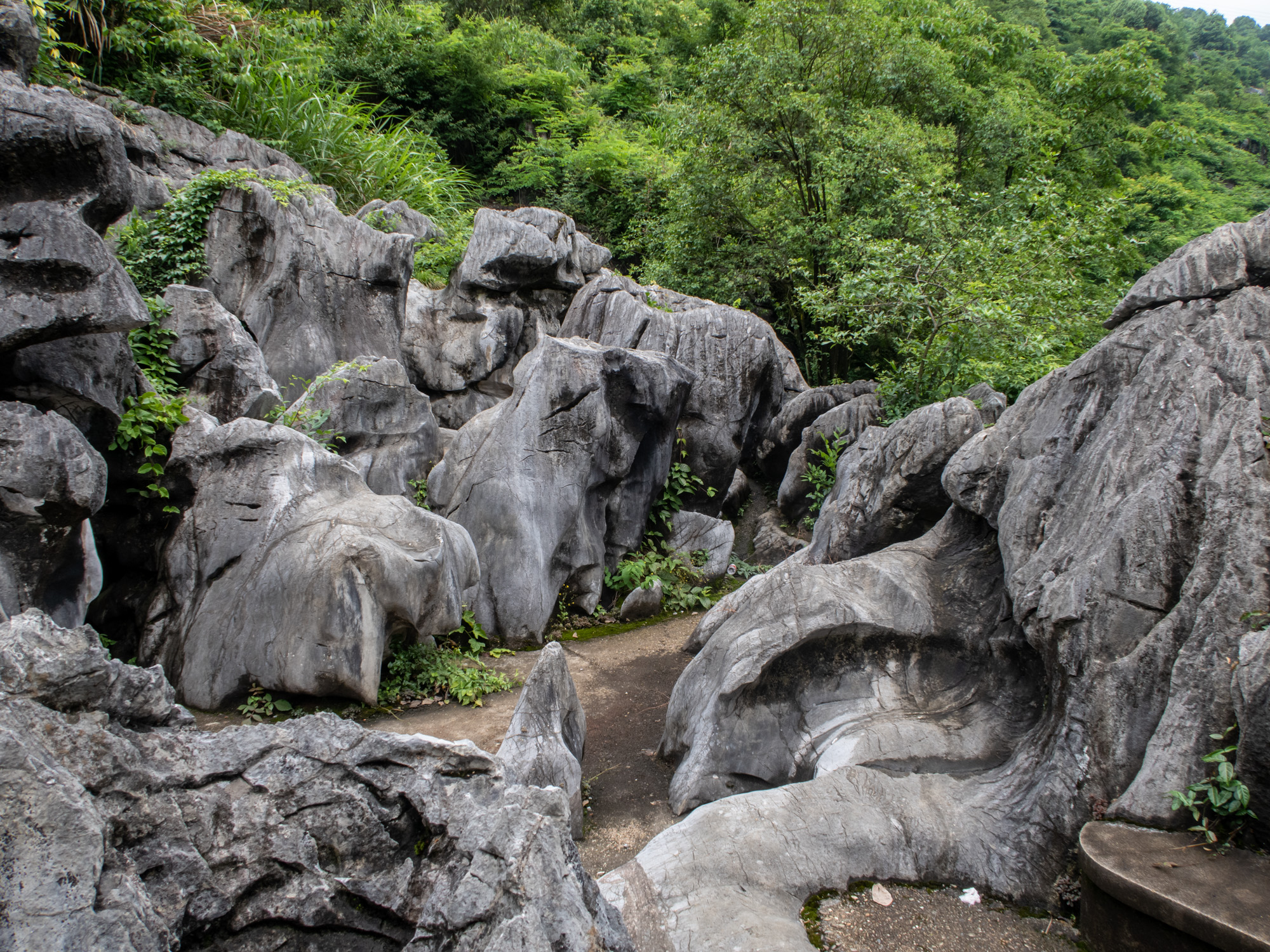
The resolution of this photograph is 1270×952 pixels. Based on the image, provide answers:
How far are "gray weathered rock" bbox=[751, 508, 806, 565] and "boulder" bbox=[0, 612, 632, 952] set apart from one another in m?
8.83

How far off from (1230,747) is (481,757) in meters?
3.12

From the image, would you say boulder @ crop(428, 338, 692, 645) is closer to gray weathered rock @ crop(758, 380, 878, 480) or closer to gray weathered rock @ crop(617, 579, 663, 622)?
gray weathered rock @ crop(617, 579, 663, 622)

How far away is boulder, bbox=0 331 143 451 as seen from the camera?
5.19m

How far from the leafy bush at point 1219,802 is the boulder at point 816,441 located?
24.6 ft

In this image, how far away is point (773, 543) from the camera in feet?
36.8

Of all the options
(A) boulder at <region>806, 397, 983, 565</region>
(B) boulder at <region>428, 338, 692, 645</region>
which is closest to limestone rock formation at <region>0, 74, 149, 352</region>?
(B) boulder at <region>428, 338, 692, 645</region>

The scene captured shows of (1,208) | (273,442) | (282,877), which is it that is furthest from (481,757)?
(1,208)

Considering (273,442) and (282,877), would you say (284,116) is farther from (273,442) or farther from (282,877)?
(282,877)

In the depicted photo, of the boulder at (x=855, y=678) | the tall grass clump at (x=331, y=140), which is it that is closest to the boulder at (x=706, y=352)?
the tall grass clump at (x=331, y=140)

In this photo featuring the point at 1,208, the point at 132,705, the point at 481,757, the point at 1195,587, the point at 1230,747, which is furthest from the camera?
the point at 1,208

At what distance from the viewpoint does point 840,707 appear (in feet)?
16.8

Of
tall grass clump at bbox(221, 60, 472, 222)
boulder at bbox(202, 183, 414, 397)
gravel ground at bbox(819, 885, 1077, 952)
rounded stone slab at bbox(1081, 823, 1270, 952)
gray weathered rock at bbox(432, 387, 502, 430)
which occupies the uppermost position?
tall grass clump at bbox(221, 60, 472, 222)

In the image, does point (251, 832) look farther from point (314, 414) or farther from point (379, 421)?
point (379, 421)

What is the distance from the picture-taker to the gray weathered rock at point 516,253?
38.8ft
